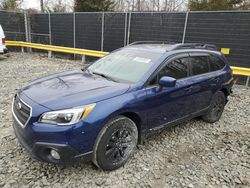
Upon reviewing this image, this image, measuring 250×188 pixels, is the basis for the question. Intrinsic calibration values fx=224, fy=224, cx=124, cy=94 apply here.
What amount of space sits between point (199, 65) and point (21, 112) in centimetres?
310

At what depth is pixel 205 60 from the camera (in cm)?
434

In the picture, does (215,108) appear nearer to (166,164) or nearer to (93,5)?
(166,164)

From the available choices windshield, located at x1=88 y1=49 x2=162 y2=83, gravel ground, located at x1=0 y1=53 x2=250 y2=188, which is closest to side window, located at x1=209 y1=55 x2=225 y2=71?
gravel ground, located at x1=0 y1=53 x2=250 y2=188

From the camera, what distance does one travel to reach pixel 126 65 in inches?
143

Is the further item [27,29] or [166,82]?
[27,29]

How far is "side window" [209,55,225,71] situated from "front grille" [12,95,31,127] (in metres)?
3.46

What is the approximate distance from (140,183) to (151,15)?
848cm

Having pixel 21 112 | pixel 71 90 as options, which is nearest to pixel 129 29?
pixel 71 90

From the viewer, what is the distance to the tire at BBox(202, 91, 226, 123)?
15.0 ft

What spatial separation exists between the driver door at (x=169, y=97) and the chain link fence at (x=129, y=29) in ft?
17.6

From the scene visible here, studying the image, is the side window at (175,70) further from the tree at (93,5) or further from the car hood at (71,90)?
the tree at (93,5)

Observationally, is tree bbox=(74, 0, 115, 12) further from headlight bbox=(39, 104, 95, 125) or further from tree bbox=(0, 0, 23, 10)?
headlight bbox=(39, 104, 95, 125)

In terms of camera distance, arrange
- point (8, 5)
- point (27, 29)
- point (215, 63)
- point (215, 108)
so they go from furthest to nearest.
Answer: point (8, 5) < point (27, 29) < point (215, 108) < point (215, 63)

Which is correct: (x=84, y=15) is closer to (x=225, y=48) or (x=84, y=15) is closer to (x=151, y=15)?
(x=151, y=15)
